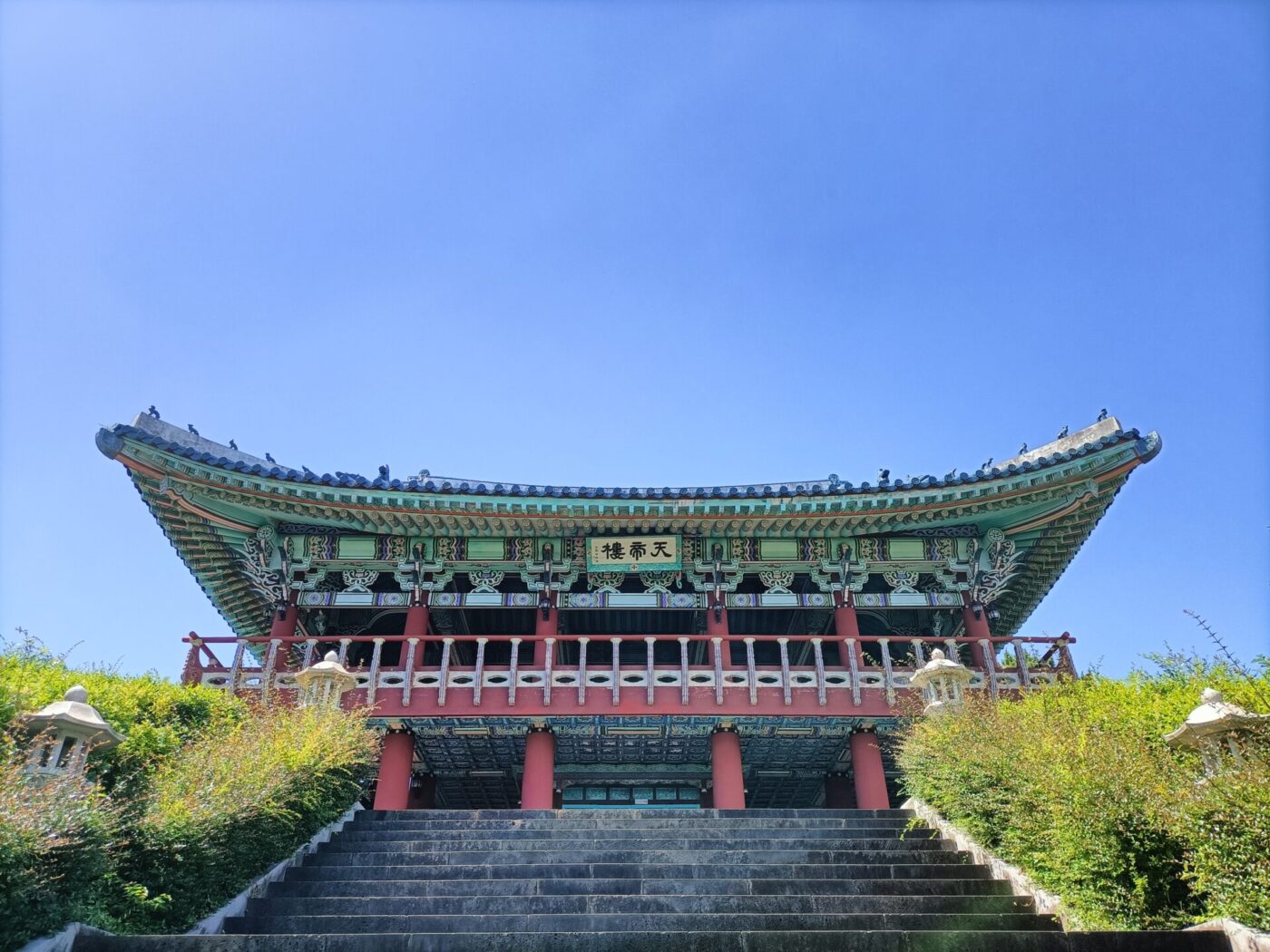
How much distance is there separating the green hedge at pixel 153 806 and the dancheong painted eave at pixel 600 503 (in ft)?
18.2

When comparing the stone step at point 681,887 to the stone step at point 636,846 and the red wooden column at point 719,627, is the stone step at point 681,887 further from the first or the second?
the red wooden column at point 719,627

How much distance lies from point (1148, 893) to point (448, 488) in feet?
42.1

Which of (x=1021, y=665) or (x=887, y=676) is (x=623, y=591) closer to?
(x=887, y=676)

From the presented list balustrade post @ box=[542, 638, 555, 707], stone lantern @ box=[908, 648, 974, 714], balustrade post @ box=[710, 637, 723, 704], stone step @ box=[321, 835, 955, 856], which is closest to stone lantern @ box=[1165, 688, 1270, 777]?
stone step @ box=[321, 835, 955, 856]

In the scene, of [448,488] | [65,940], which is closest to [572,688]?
[448,488]

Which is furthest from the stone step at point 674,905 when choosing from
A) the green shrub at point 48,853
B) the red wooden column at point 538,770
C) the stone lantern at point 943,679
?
the red wooden column at point 538,770

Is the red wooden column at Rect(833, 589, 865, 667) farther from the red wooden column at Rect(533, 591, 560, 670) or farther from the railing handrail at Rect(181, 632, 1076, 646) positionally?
the red wooden column at Rect(533, 591, 560, 670)

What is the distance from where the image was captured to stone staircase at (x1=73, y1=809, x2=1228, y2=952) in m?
7.35

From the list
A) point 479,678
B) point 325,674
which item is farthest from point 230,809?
point 479,678

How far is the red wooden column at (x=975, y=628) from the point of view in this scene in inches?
693

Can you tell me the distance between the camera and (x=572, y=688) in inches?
658

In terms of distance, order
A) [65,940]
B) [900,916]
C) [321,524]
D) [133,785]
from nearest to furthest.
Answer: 1. [65,940]
2. [900,916]
3. [133,785]
4. [321,524]

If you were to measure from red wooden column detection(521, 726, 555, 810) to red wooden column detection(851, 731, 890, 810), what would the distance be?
5320 mm

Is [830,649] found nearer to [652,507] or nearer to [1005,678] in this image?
[1005,678]
